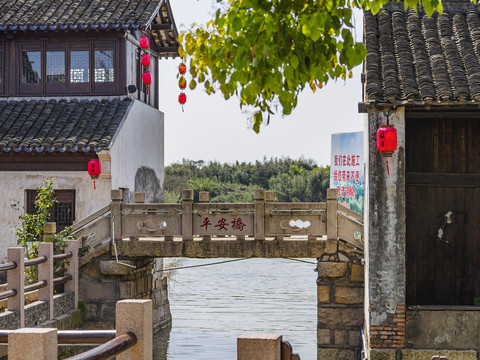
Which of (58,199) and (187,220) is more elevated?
(58,199)

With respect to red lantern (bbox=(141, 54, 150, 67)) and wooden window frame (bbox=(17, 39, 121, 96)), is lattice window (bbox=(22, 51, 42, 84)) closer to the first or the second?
wooden window frame (bbox=(17, 39, 121, 96))

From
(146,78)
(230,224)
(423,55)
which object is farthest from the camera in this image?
(146,78)

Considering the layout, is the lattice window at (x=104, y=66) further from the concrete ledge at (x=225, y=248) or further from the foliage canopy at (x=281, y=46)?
the foliage canopy at (x=281, y=46)

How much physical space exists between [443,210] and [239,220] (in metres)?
4.08

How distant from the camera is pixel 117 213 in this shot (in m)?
15.2

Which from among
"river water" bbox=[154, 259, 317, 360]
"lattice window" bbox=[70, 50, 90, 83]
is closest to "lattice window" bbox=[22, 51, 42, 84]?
"lattice window" bbox=[70, 50, 90, 83]

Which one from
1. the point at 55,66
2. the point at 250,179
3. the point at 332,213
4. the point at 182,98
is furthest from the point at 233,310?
the point at 250,179

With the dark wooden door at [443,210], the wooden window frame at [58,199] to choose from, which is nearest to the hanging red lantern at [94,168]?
the wooden window frame at [58,199]

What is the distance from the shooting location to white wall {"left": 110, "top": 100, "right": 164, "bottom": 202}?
17.4 m

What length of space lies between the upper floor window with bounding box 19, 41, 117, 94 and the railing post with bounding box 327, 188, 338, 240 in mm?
6130

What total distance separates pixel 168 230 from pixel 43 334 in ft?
36.2

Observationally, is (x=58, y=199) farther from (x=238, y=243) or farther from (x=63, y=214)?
(x=238, y=243)

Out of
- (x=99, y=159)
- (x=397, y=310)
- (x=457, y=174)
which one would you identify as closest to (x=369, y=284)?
(x=397, y=310)

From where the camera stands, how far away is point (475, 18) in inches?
489
